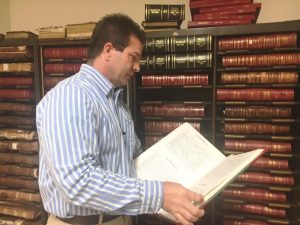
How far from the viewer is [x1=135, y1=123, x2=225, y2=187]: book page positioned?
3.57 feet

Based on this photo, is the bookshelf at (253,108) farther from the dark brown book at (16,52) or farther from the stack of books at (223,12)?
the dark brown book at (16,52)

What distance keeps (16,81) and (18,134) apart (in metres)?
0.40

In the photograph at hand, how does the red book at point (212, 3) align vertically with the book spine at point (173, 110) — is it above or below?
above

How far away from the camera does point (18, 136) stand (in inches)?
87.0

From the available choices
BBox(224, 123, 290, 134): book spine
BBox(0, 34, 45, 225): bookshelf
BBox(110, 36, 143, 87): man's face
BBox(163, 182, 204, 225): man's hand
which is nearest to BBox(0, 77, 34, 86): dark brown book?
BBox(0, 34, 45, 225): bookshelf

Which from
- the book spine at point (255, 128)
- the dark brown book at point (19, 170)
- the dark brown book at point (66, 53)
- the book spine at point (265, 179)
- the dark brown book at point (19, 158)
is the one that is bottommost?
the dark brown book at point (19, 170)

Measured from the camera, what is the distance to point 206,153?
1.16 meters

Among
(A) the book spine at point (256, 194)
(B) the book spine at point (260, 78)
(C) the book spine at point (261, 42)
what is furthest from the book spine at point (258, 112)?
(A) the book spine at point (256, 194)

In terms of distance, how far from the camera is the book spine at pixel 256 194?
1838mm

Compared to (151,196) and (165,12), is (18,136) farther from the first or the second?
(151,196)

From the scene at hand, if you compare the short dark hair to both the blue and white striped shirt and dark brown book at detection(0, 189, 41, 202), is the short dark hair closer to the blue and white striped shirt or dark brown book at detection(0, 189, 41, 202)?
the blue and white striped shirt

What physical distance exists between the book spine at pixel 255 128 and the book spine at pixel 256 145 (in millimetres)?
65

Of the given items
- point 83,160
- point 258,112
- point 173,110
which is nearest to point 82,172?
point 83,160

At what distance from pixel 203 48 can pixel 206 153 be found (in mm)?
879
